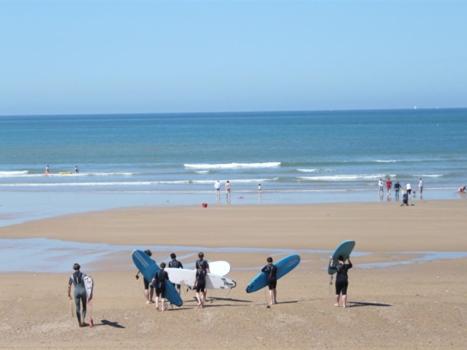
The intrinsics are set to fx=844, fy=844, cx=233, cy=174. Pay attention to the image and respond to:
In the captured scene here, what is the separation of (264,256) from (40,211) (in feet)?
52.4

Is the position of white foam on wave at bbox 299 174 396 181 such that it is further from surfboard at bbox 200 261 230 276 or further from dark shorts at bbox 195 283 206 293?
dark shorts at bbox 195 283 206 293

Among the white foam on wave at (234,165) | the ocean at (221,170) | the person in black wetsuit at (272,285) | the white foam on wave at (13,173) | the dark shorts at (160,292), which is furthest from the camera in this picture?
the white foam on wave at (234,165)

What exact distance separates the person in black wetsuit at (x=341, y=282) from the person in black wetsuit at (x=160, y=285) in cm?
352

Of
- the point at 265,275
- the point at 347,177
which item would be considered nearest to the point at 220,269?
the point at 265,275

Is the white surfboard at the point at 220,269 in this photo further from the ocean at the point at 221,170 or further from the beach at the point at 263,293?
the ocean at the point at 221,170

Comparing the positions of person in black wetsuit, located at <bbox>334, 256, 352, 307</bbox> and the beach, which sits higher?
person in black wetsuit, located at <bbox>334, 256, 352, 307</bbox>

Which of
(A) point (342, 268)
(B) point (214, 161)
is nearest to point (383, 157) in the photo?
(B) point (214, 161)

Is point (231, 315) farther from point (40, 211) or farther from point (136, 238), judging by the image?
point (40, 211)

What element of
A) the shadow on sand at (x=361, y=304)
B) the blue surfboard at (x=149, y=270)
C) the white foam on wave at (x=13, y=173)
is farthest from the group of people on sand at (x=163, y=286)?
the white foam on wave at (x=13, y=173)

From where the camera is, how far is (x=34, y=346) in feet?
49.6

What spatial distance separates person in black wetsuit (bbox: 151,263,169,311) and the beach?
0.69 feet

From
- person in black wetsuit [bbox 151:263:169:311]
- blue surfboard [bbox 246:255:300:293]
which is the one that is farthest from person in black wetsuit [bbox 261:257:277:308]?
person in black wetsuit [bbox 151:263:169:311]

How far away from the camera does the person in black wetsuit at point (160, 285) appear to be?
17.2 meters

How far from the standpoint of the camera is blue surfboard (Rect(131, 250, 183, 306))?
1733 centimetres
